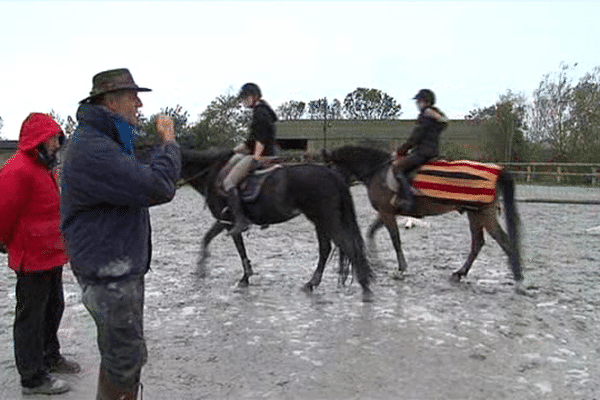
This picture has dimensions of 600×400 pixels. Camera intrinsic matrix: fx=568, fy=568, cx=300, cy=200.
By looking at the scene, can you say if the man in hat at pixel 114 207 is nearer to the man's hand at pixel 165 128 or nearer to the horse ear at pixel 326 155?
the man's hand at pixel 165 128

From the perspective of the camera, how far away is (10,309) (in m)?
6.20

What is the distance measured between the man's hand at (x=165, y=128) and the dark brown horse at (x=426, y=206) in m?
5.15

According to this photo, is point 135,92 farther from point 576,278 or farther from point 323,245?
point 576,278

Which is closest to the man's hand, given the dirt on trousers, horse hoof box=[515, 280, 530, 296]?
the dirt on trousers

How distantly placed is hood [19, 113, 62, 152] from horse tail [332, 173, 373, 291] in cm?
376

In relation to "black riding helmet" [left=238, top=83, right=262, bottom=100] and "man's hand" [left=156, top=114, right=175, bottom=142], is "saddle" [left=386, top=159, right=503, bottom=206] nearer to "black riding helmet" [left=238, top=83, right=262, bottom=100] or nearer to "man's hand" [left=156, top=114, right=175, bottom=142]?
"black riding helmet" [left=238, top=83, right=262, bottom=100]

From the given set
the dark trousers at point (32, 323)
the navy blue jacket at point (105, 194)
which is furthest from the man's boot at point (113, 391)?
the dark trousers at point (32, 323)

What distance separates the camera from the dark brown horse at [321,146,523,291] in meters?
7.23

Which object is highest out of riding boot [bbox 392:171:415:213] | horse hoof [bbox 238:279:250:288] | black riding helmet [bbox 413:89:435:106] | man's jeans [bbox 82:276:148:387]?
black riding helmet [bbox 413:89:435:106]

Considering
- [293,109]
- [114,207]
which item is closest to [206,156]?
[114,207]

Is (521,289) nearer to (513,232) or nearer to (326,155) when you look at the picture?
(513,232)

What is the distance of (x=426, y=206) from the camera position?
Answer: 772 cm

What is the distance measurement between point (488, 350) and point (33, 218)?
384cm

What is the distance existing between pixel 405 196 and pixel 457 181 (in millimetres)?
717
